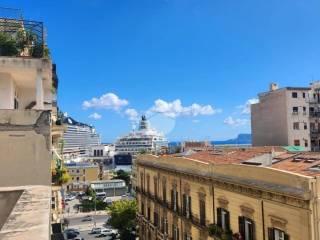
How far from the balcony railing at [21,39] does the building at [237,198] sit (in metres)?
11.5

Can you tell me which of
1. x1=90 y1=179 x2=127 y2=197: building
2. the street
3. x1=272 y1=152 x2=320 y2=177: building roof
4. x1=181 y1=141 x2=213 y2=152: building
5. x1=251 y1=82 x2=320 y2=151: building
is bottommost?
the street

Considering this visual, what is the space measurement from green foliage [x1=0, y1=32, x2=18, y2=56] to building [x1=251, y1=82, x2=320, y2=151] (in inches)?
1881

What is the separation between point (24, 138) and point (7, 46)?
4.28 metres

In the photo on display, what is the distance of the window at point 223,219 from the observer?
67.7 ft

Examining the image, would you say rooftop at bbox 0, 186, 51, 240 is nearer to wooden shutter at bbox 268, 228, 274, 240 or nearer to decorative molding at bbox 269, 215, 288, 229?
decorative molding at bbox 269, 215, 288, 229

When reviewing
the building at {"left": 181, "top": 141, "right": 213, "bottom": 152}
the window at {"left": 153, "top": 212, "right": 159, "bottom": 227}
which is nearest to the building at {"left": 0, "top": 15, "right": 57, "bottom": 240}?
the window at {"left": 153, "top": 212, "right": 159, "bottom": 227}

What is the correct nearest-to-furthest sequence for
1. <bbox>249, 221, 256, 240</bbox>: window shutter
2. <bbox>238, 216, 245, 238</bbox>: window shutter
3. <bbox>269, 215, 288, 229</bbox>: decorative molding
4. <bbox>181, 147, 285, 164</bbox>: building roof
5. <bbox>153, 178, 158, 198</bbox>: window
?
<bbox>269, 215, 288, 229</bbox>: decorative molding → <bbox>249, 221, 256, 240</bbox>: window shutter → <bbox>238, 216, 245, 238</bbox>: window shutter → <bbox>181, 147, 285, 164</bbox>: building roof → <bbox>153, 178, 158, 198</bbox>: window

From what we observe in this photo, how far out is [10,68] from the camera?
13.9 metres

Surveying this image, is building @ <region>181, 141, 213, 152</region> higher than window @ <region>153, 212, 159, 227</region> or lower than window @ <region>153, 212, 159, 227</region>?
higher

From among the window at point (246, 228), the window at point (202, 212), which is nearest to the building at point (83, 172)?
the window at point (202, 212)

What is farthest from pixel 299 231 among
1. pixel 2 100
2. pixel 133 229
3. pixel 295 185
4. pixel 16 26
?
pixel 133 229

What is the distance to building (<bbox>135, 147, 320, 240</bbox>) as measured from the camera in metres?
15.4

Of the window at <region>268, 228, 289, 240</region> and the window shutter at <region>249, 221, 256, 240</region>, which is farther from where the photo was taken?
the window shutter at <region>249, 221, 256, 240</region>

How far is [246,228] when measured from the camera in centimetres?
1906
